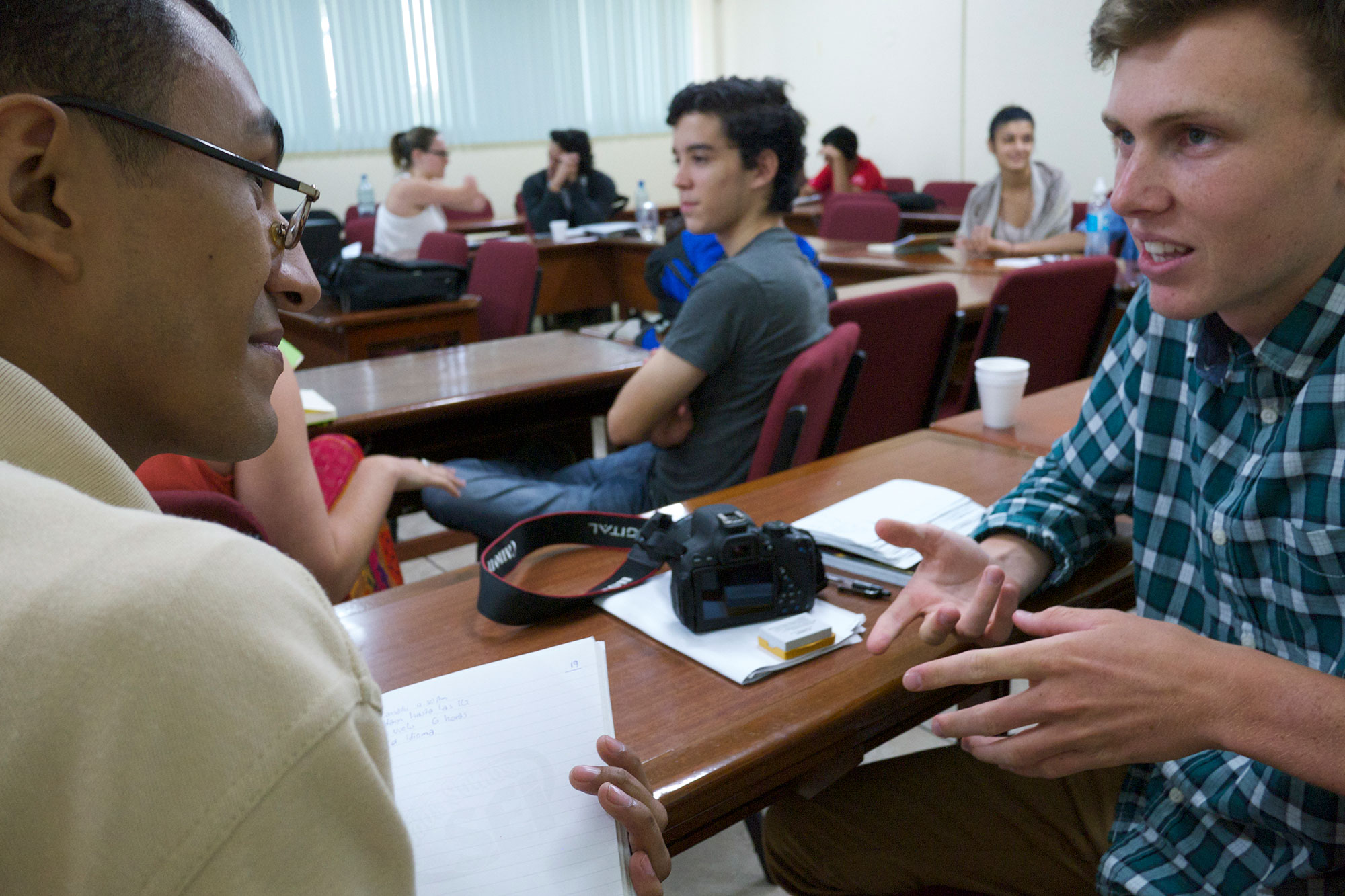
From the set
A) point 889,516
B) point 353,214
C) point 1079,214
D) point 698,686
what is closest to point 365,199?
point 353,214

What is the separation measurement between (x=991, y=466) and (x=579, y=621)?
2.62 ft

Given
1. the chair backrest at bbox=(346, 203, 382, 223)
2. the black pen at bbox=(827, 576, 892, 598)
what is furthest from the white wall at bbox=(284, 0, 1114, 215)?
the black pen at bbox=(827, 576, 892, 598)

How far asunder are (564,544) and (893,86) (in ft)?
27.3

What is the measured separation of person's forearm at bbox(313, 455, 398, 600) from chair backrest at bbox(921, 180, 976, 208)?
6.81 m

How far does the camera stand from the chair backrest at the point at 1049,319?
2512mm

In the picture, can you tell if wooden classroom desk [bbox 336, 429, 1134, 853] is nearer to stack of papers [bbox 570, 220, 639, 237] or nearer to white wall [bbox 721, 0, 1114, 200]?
stack of papers [bbox 570, 220, 639, 237]

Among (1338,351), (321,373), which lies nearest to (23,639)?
(1338,351)

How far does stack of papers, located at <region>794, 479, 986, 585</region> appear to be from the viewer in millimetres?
1184

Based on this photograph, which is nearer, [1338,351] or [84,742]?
[84,742]

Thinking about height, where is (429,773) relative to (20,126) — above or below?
below

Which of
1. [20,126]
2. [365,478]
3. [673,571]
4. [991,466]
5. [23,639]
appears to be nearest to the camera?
[23,639]

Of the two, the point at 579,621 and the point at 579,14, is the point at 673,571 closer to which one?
the point at 579,621

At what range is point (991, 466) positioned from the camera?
5.07 feet

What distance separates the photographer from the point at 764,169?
2.29 meters
